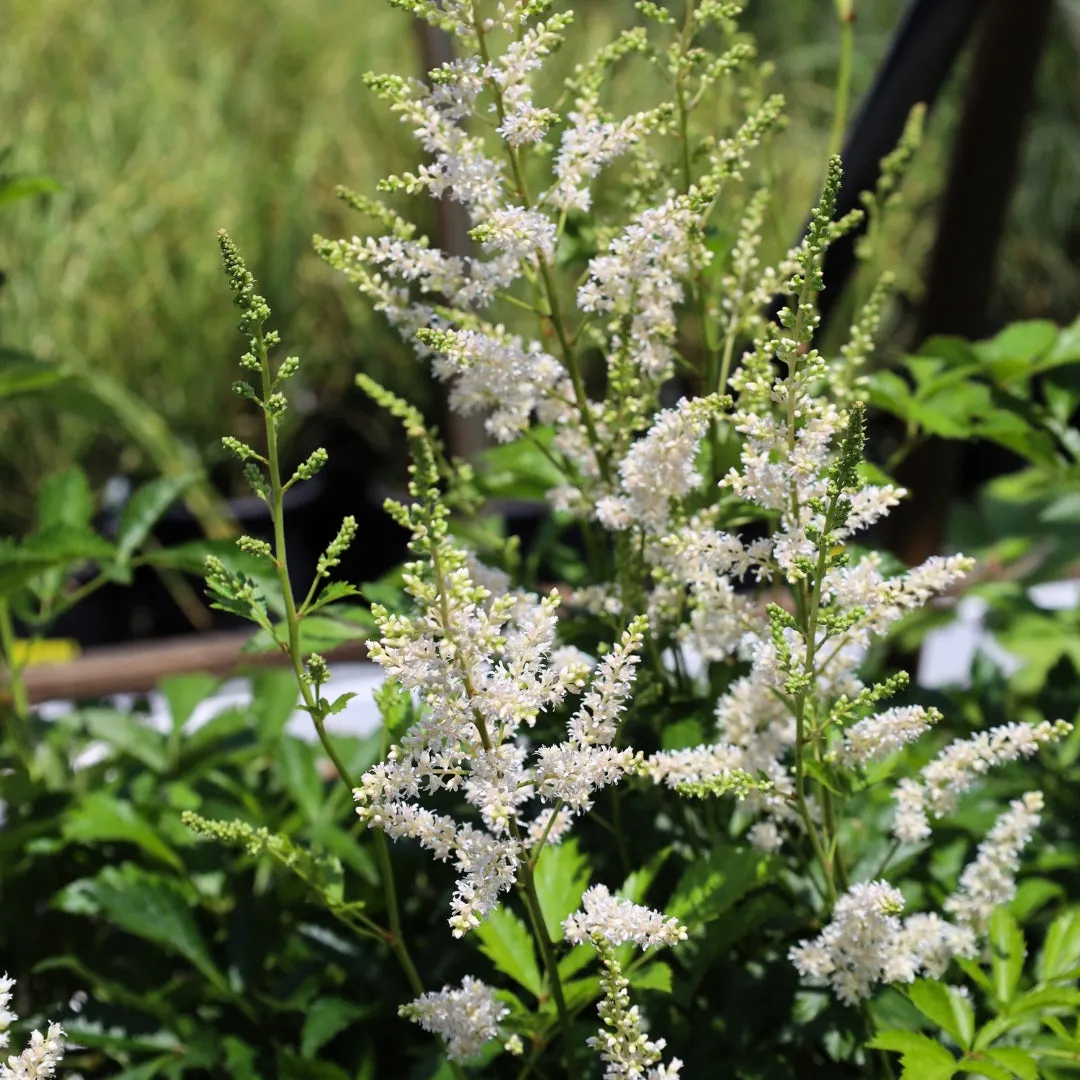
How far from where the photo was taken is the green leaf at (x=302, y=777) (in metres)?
1.30

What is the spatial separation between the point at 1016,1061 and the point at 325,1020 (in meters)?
0.51

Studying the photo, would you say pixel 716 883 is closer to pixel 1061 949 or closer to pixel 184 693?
pixel 1061 949

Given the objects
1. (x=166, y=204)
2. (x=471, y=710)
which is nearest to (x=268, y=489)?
(x=471, y=710)

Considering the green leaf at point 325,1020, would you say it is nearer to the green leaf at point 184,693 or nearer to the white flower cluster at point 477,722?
the white flower cluster at point 477,722

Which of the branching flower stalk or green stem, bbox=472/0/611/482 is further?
green stem, bbox=472/0/611/482

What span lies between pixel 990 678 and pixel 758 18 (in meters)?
4.90

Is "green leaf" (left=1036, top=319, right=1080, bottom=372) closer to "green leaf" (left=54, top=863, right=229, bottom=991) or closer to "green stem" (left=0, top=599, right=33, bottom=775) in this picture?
"green leaf" (left=54, top=863, right=229, bottom=991)

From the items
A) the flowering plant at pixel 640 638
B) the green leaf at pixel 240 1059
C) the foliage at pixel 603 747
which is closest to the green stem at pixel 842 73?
the foliage at pixel 603 747

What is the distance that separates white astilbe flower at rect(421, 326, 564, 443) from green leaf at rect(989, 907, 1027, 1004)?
1.69 ft

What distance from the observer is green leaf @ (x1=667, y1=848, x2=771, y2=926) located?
0.90 m

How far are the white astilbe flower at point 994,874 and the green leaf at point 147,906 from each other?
2.00 ft

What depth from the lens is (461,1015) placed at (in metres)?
0.81

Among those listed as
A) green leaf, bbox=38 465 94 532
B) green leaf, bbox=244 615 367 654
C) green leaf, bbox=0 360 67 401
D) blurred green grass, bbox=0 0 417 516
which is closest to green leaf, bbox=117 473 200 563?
green leaf, bbox=38 465 94 532

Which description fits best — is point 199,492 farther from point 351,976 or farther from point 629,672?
point 629,672
